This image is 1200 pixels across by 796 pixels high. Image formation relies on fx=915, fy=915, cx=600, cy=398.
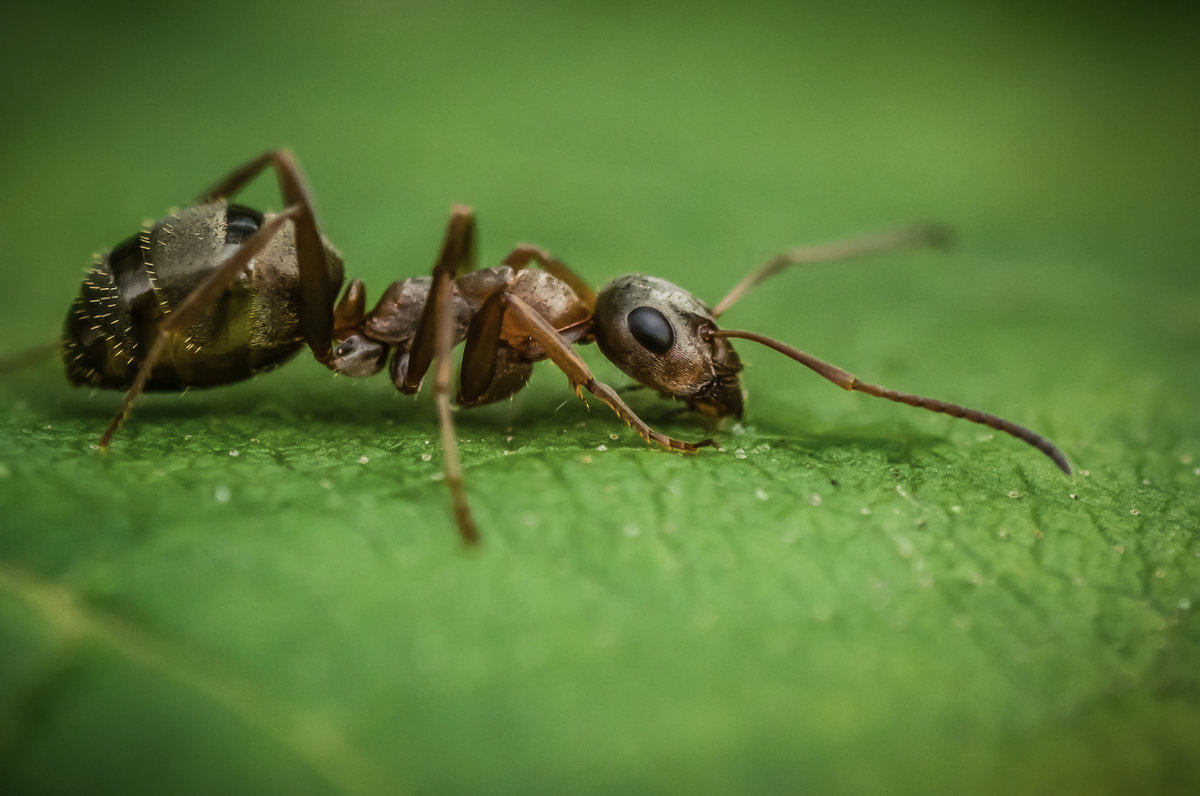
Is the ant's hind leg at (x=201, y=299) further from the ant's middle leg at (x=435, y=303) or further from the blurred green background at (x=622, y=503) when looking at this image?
the ant's middle leg at (x=435, y=303)

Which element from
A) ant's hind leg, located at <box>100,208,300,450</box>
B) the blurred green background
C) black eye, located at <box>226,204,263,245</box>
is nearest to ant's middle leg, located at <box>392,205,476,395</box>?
the blurred green background

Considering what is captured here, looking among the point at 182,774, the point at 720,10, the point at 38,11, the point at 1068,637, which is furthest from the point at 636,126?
the point at 182,774

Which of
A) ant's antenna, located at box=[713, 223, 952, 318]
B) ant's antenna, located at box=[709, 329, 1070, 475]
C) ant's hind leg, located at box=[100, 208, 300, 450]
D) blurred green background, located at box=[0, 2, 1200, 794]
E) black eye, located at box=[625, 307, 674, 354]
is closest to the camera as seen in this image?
blurred green background, located at box=[0, 2, 1200, 794]

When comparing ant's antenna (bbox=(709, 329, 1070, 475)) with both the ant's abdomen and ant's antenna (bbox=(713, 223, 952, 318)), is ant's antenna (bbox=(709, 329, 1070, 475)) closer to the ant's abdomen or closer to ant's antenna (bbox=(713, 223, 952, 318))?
ant's antenna (bbox=(713, 223, 952, 318))

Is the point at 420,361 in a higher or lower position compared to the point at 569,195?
lower

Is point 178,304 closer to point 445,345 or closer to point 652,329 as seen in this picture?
point 445,345

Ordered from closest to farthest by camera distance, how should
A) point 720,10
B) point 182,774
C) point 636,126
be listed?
point 182,774 < point 636,126 < point 720,10

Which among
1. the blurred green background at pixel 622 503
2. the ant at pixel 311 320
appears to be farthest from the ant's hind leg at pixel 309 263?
the blurred green background at pixel 622 503

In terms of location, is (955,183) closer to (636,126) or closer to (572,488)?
(636,126)
